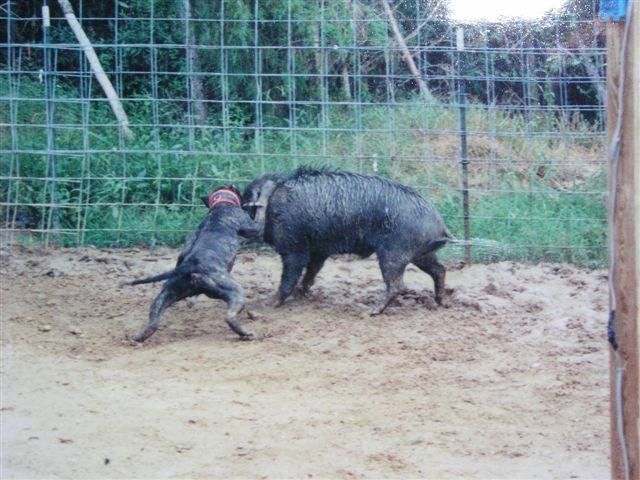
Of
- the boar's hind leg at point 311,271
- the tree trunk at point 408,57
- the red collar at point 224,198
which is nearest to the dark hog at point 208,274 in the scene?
the red collar at point 224,198

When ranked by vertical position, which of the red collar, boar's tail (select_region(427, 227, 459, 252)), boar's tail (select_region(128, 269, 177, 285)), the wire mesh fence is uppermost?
the wire mesh fence

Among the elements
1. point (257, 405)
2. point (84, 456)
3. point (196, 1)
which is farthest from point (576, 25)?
point (84, 456)

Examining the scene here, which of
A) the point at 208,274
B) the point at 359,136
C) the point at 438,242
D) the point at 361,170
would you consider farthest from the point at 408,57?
the point at 208,274

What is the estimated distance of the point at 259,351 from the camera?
6781 mm

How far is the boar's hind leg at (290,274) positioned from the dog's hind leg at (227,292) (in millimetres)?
788

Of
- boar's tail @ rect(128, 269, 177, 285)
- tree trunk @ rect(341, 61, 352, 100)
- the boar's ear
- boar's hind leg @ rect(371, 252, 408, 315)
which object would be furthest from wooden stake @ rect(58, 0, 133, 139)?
boar's hind leg @ rect(371, 252, 408, 315)

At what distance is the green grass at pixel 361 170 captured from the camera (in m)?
9.09

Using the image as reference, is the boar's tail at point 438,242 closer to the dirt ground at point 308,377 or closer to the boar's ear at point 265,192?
the dirt ground at point 308,377

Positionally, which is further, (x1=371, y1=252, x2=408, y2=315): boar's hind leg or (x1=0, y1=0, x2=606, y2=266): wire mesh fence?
(x1=0, y1=0, x2=606, y2=266): wire mesh fence

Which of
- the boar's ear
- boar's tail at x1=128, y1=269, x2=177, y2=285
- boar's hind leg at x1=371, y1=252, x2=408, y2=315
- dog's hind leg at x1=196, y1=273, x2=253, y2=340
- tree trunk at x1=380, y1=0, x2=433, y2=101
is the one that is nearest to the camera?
boar's tail at x1=128, y1=269, x2=177, y2=285

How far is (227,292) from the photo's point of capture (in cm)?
712

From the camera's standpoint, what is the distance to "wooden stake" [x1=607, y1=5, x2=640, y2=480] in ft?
13.1

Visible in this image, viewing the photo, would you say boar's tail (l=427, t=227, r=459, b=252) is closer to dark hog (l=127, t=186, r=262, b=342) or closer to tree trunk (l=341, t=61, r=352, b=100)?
dark hog (l=127, t=186, r=262, b=342)

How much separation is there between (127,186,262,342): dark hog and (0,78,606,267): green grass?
166cm
